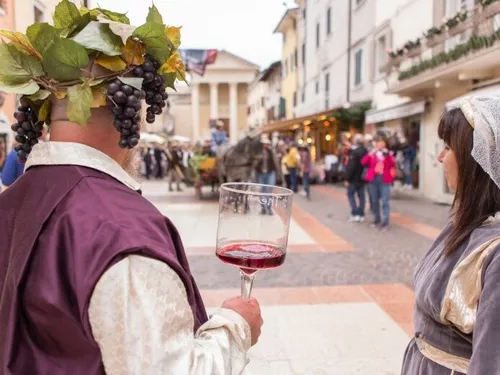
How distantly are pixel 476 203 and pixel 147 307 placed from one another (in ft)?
3.71

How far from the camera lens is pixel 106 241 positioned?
2.90 feet

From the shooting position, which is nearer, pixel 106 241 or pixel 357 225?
pixel 106 241

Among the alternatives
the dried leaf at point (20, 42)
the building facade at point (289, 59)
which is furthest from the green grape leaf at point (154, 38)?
the building facade at point (289, 59)

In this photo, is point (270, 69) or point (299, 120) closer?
point (299, 120)

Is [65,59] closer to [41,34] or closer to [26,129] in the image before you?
[41,34]

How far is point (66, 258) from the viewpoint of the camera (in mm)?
912

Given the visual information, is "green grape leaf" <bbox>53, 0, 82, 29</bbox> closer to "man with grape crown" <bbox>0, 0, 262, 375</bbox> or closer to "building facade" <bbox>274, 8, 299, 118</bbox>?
"man with grape crown" <bbox>0, 0, 262, 375</bbox>

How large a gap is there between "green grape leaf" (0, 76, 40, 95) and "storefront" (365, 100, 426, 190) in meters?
12.7

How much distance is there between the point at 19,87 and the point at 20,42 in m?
0.10

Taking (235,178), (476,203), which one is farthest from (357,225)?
(476,203)

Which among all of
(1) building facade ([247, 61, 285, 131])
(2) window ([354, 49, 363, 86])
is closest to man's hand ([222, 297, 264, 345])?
(2) window ([354, 49, 363, 86])

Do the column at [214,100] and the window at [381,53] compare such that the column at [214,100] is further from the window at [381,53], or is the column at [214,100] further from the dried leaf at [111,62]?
the dried leaf at [111,62]

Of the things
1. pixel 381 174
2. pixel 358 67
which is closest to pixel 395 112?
pixel 358 67

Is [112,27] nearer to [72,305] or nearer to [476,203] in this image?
[72,305]
